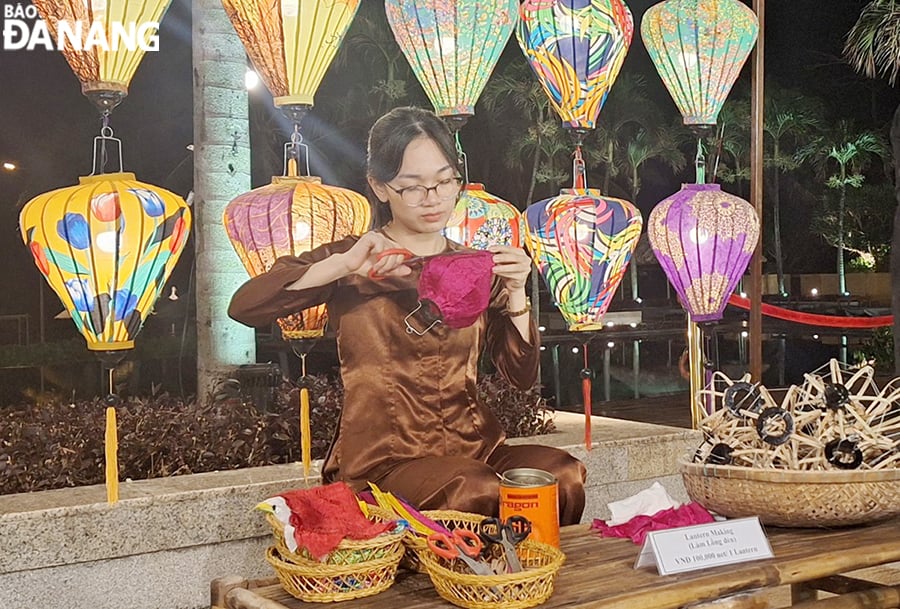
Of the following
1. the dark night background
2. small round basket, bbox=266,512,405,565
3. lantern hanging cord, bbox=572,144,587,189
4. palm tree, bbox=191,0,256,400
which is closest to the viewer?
small round basket, bbox=266,512,405,565

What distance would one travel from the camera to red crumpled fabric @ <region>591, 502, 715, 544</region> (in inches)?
84.4

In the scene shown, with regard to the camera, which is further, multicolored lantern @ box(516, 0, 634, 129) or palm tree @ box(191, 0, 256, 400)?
palm tree @ box(191, 0, 256, 400)

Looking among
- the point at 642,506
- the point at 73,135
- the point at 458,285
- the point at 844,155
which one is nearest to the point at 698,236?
the point at 458,285

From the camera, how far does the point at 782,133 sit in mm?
10266

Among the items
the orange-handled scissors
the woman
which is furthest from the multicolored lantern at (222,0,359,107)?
the orange-handled scissors

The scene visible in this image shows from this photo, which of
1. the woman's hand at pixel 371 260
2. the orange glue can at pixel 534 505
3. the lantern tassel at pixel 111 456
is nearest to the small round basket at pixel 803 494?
the orange glue can at pixel 534 505

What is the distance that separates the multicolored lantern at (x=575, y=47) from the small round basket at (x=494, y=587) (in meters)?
2.04

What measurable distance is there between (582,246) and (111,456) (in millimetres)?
1602

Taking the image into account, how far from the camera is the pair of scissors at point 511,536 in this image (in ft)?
5.94

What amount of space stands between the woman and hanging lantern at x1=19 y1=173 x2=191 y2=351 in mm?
290

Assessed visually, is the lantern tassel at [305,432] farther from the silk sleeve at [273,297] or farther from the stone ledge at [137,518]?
the silk sleeve at [273,297]

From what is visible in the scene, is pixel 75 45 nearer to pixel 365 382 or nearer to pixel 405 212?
pixel 405 212

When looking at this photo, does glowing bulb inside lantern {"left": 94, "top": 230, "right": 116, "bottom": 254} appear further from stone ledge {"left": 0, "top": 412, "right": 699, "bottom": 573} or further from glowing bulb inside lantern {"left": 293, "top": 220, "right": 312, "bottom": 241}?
stone ledge {"left": 0, "top": 412, "right": 699, "bottom": 573}

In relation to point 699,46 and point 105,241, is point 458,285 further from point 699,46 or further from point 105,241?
point 699,46
